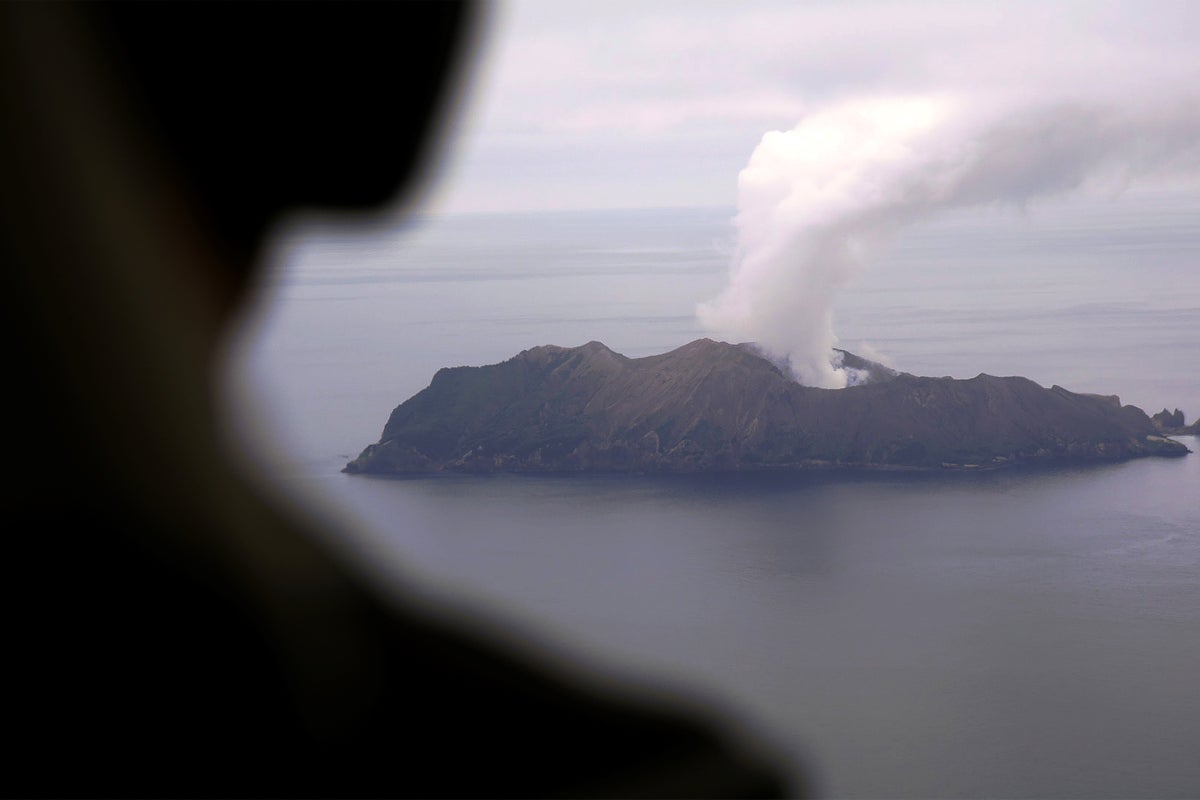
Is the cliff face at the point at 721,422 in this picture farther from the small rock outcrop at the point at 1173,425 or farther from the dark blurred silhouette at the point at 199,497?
the dark blurred silhouette at the point at 199,497

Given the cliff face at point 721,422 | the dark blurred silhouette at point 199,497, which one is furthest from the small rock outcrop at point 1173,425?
the dark blurred silhouette at point 199,497

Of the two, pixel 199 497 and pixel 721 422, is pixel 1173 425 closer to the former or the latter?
pixel 721 422

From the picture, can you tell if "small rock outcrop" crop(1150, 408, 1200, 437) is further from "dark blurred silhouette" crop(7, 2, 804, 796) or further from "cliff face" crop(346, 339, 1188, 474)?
"dark blurred silhouette" crop(7, 2, 804, 796)

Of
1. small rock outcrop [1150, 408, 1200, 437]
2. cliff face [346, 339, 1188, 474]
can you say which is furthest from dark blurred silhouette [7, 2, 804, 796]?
small rock outcrop [1150, 408, 1200, 437]

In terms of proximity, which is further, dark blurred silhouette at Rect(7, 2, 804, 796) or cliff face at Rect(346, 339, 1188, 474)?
cliff face at Rect(346, 339, 1188, 474)

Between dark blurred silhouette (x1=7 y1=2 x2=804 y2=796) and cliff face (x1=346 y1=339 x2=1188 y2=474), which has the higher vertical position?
dark blurred silhouette (x1=7 y1=2 x2=804 y2=796)
